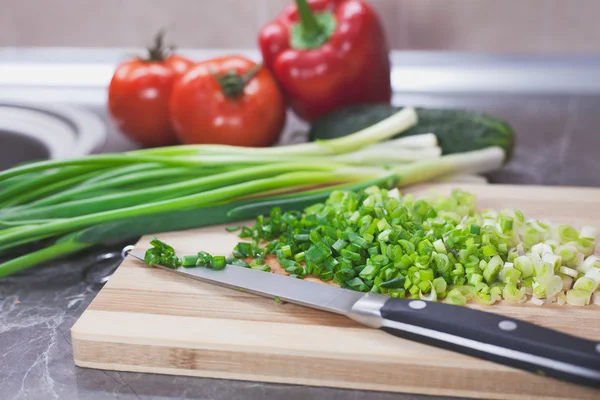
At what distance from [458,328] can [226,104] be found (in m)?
0.85

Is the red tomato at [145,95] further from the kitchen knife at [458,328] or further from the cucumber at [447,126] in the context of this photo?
the kitchen knife at [458,328]

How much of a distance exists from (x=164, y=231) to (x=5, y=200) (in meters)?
0.27

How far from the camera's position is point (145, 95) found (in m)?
1.61

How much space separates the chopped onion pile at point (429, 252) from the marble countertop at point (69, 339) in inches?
7.2

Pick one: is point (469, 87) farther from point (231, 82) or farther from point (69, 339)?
point (69, 339)

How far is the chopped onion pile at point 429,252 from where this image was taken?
3.12 ft

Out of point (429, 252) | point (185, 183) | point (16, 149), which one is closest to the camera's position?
point (429, 252)

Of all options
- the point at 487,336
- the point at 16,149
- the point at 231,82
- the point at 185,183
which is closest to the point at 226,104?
the point at 231,82

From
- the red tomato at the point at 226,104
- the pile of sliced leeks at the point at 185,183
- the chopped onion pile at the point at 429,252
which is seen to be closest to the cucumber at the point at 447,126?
the pile of sliced leeks at the point at 185,183

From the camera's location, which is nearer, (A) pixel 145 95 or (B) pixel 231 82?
(B) pixel 231 82

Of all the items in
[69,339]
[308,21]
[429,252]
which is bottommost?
[69,339]

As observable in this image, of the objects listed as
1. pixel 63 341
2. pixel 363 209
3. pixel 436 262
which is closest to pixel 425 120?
pixel 363 209

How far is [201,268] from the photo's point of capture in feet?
3.39

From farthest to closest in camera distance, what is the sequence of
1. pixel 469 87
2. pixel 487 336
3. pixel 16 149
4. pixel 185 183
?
pixel 469 87 → pixel 16 149 → pixel 185 183 → pixel 487 336
